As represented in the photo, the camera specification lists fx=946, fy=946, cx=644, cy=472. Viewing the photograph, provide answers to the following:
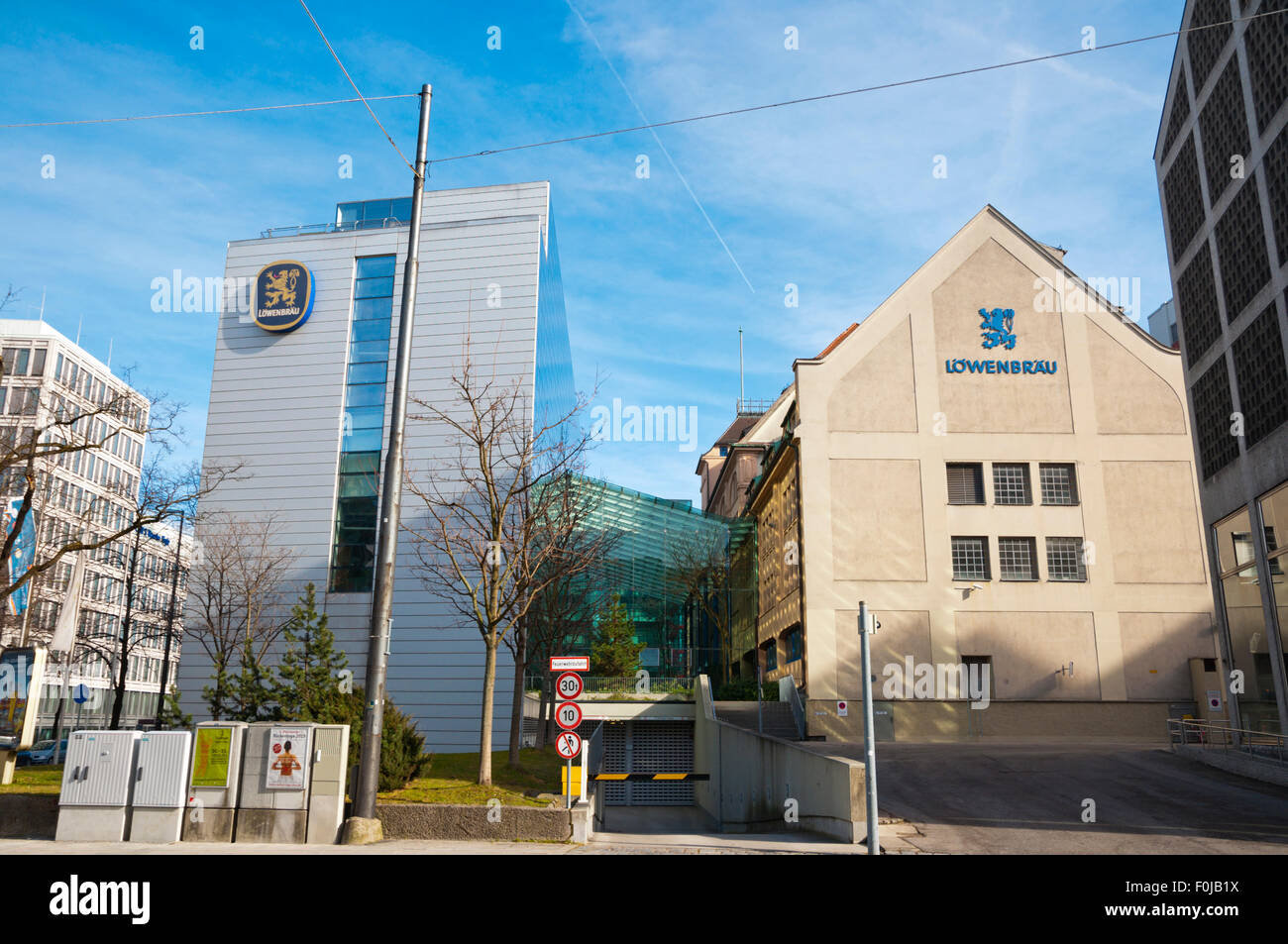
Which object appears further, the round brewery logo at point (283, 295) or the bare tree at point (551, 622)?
the round brewery logo at point (283, 295)

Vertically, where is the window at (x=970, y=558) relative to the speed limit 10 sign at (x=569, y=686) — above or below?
above

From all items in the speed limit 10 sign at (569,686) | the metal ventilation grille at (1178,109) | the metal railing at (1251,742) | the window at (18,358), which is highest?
the window at (18,358)

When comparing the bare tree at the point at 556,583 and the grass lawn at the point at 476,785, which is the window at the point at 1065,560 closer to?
the bare tree at the point at 556,583

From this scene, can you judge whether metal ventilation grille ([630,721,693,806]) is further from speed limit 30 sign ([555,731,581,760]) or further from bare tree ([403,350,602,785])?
speed limit 30 sign ([555,731,581,760])

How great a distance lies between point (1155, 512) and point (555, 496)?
25.0 m

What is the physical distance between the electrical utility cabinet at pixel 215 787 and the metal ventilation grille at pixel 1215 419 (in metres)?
25.6

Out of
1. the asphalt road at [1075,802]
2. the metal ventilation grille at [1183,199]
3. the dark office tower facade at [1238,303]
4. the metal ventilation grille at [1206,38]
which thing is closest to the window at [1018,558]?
the dark office tower facade at [1238,303]

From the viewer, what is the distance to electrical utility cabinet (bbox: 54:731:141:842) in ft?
49.8

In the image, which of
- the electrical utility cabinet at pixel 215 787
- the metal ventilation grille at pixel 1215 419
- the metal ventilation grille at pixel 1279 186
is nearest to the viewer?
the electrical utility cabinet at pixel 215 787

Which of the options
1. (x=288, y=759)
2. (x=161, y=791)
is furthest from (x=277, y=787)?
(x=161, y=791)

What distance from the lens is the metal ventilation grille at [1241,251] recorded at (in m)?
23.9
